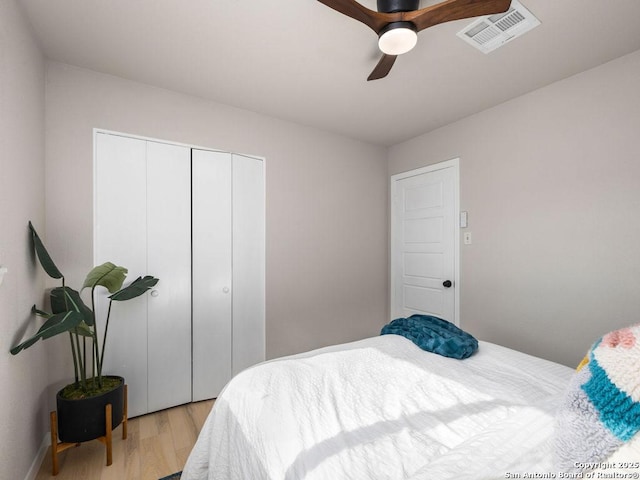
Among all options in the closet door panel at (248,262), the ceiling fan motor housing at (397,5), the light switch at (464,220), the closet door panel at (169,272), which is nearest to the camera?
the ceiling fan motor housing at (397,5)

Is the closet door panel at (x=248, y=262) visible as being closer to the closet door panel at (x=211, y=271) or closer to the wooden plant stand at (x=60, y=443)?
the closet door panel at (x=211, y=271)

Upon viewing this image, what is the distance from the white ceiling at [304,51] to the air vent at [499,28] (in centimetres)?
4

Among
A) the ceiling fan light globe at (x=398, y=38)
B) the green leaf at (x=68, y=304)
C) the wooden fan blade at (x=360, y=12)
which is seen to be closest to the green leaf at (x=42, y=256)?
the green leaf at (x=68, y=304)

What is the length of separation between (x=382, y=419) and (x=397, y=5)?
5.82 ft

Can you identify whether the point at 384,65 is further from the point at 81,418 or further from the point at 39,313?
the point at 81,418

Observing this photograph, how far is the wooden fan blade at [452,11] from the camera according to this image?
1323 mm

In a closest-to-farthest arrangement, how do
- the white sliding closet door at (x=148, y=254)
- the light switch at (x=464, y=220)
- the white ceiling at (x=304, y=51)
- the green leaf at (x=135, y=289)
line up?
the white ceiling at (x=304, y=51) → the green leaf at (x=135, y=289) → the white sliding closet door at (x=148, y=254) → the light switch at (x=464, y=220)

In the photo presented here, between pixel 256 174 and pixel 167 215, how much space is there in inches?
33.6

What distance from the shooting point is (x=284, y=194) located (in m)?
3.08

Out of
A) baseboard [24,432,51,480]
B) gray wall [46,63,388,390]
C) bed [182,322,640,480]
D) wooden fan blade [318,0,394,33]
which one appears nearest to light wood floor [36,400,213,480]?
baseboard [24,432,51,480]

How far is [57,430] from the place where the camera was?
1.85 meters

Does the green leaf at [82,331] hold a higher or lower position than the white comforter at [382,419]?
higher

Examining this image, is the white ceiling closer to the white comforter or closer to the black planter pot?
the white comforter

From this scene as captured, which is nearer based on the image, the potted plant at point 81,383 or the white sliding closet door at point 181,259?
the potted plant at point 81,383
